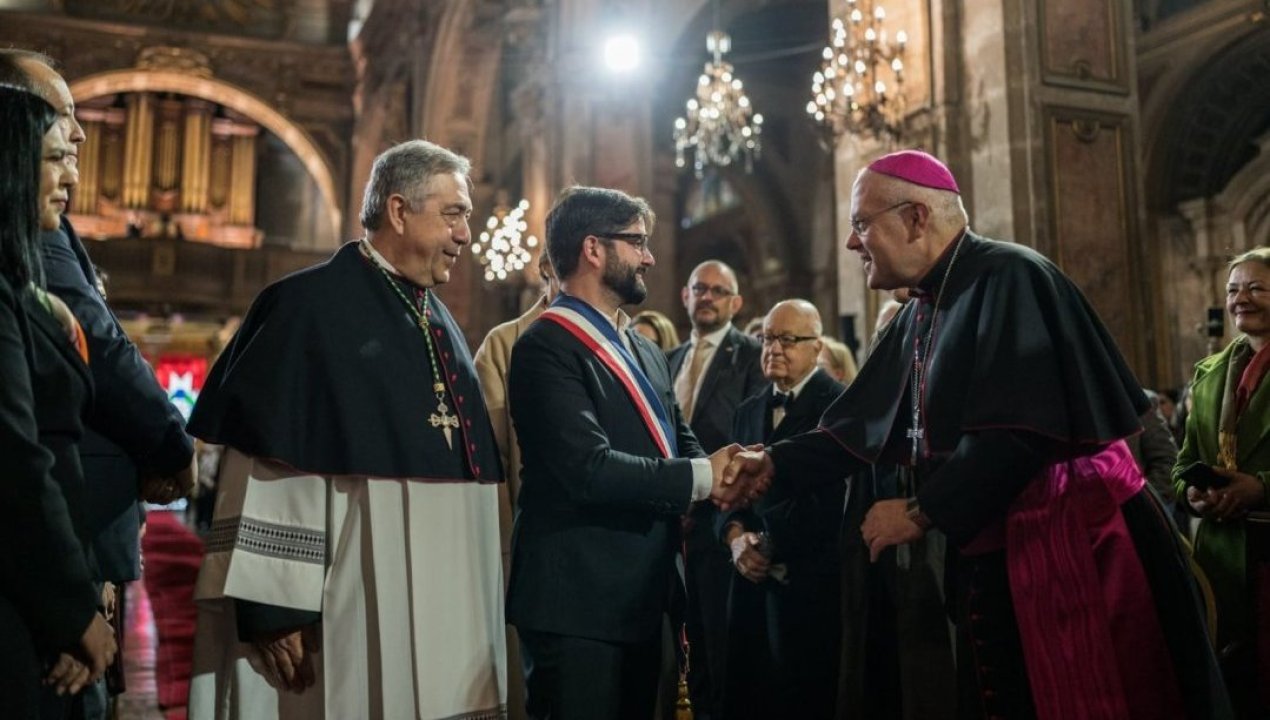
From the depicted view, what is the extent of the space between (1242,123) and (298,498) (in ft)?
46.2

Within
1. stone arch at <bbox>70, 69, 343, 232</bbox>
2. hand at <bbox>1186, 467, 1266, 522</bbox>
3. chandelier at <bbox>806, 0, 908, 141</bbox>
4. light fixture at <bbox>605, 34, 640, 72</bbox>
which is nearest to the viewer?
hand at <bbox>1186, 467, 1266, 522</bbox>

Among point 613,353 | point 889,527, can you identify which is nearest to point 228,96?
point 613,353

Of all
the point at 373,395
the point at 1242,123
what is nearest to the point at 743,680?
the point at 373,395

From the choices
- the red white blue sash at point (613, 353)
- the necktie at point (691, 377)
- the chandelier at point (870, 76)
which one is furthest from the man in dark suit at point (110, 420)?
the chandelier at point (870, 76)

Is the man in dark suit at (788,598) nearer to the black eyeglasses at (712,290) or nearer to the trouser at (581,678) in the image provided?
the black eyeglasses at (712,290)

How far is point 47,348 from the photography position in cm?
180

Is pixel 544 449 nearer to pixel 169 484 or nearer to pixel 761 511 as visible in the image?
pixel 169 484

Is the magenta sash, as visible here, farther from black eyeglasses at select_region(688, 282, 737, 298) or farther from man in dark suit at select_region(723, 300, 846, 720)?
black eyeglasses at select_region(688, 282, 737, 298)

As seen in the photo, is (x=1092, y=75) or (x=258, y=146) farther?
(x=258, y=146)

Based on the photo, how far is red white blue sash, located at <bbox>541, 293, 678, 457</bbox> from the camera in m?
2.46

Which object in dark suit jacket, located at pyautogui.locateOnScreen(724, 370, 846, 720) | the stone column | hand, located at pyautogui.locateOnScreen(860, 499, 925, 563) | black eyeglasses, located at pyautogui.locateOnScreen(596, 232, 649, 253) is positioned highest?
the stone column

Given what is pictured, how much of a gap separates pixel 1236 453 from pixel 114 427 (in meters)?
3.30

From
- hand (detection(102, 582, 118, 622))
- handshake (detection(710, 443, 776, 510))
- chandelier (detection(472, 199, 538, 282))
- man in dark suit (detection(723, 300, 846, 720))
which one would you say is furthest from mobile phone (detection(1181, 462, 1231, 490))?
chandelier (detection(472, 199, 538, 282))

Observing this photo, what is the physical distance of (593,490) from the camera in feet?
7.42
